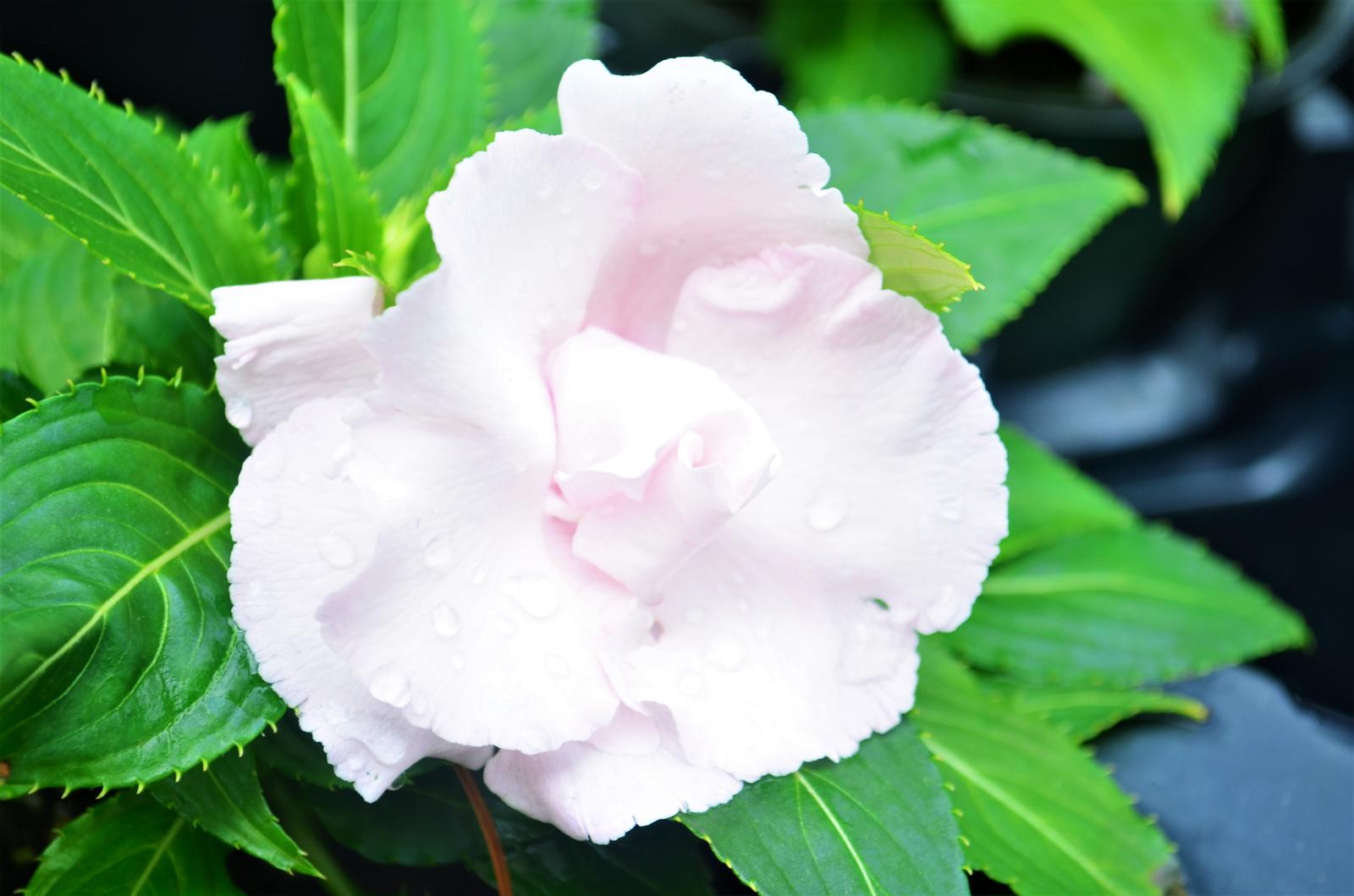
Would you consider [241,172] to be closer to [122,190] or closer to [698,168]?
[122,190]

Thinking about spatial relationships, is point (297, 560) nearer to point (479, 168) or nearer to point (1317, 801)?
point (479, 168)

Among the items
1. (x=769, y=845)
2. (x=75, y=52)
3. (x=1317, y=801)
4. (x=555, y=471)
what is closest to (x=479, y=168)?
(x=555, y=471)

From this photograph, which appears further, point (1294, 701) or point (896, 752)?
point (1294, 701)

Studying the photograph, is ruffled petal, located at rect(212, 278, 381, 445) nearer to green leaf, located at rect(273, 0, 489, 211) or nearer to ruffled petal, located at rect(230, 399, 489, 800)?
ruffled petal, located at rect(230, 399, 489, 800)

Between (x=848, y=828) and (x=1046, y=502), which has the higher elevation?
(x=848, y=828)

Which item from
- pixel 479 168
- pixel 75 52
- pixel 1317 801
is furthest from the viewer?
pixel 75 52

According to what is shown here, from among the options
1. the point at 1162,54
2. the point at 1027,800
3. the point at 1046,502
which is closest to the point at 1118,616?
the point at 1046,502

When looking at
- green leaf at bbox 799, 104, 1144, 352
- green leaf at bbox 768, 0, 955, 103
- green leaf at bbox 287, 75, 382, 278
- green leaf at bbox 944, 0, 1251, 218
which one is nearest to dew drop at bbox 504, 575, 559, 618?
green leaf at bbox 287, 75, 382, 278
